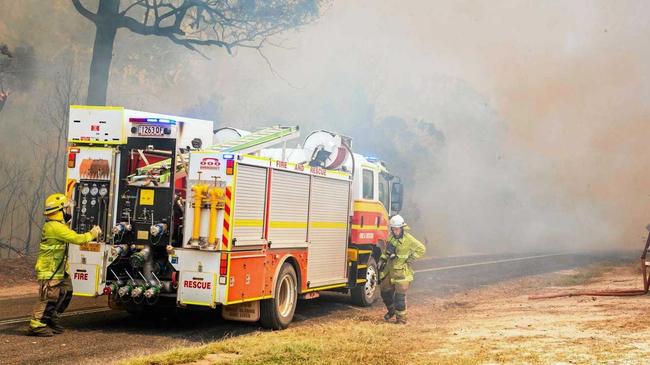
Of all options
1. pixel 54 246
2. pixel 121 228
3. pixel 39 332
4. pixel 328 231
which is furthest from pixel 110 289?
pixel 328 231

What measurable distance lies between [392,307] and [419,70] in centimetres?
2639

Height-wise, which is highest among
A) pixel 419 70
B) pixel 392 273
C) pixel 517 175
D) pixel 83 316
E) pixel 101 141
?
pixel 419 70

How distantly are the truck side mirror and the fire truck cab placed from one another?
11.6 feet

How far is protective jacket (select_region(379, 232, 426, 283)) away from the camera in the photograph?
11.8 m

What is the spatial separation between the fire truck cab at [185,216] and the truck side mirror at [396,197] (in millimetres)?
3530

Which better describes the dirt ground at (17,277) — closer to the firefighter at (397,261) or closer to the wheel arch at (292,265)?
the wheel arch at (292,265)

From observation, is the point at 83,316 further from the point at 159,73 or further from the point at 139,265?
the point at 159,73

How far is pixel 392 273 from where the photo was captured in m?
11.8

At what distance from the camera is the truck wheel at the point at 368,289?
13680 millimetres

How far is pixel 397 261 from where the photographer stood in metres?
11.8

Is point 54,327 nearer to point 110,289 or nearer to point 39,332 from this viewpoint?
point 39,332

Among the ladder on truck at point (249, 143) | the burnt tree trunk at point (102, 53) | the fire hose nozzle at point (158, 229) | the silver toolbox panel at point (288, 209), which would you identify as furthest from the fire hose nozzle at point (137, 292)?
the burnt tree trunk at point (102, 53)

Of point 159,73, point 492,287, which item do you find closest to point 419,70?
point 159,73

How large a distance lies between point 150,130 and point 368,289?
565 centimetres
